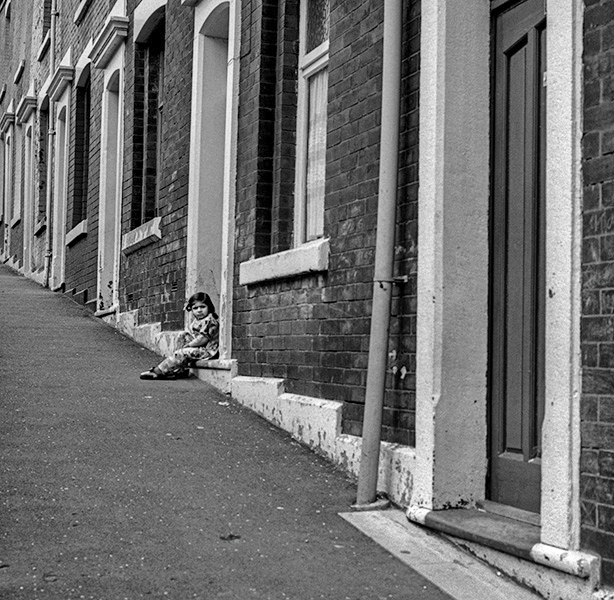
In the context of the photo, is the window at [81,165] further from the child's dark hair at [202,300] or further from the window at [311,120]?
the window at [311,120]

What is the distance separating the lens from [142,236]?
11844 millimetres

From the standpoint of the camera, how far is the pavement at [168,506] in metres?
4.66

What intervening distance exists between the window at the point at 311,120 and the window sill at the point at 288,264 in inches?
13.2

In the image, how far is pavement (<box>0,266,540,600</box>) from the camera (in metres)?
4.66

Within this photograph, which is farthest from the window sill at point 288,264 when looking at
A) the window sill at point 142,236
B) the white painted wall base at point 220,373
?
the window sill at point 142,236

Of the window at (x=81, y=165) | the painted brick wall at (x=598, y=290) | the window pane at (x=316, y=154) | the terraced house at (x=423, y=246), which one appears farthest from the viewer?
the window at (x=81, y=165)

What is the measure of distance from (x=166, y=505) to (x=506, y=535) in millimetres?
1869

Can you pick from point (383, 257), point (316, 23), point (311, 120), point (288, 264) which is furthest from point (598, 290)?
Answer: point (316, 23)

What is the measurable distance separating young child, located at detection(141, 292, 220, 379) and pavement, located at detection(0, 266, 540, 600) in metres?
0.36

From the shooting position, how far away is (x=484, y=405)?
551 cm

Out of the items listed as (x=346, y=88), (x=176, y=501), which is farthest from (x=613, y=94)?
(x=176, y=501)

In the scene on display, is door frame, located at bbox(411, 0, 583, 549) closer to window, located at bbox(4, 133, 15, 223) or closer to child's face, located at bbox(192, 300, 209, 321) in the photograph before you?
child's face, located at bbox(192, 300, 209, 321)

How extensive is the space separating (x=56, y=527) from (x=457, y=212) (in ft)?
8.48

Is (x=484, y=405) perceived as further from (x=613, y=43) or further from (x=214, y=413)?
(x=214, y=413)
